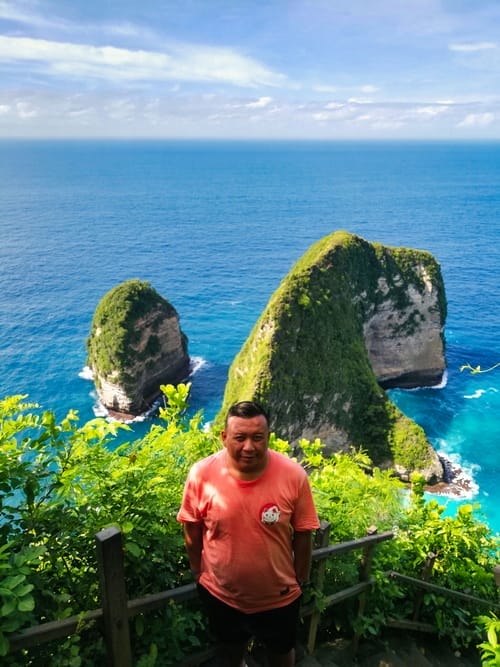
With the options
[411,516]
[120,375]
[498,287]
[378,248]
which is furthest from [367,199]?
[411,516]

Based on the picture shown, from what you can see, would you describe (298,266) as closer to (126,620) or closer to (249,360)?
(249,360)

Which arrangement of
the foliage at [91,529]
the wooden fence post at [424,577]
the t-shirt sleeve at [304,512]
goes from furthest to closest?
the wooden fence post at [424,577]
the t-shirt sleeve at [304,512]
the foliage at [91,529]

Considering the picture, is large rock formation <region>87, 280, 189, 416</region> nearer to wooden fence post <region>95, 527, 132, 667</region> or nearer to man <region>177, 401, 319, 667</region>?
man <region>177, 401, 319, 667</region>

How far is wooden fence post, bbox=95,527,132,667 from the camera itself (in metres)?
3.21

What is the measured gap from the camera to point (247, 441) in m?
3.59

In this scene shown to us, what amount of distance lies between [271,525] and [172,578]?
1.07 meters

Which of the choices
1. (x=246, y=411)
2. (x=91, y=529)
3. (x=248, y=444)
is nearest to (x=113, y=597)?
(x=91, y=529)

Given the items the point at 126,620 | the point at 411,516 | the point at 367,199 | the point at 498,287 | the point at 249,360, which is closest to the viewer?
the point at 126,620

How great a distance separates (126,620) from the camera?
3496mm

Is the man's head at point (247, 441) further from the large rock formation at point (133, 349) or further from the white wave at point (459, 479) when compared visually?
the large rock formation at point (133, 349)

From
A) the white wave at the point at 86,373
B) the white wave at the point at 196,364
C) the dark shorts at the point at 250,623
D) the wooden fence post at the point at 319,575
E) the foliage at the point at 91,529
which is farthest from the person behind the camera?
the white wave at the point at 196,364

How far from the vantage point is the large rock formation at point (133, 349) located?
41.5 meters

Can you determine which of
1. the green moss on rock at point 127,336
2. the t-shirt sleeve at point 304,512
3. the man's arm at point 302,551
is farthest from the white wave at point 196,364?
the t-shirt sleeve at point 304,512

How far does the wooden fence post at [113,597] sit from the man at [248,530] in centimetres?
60
